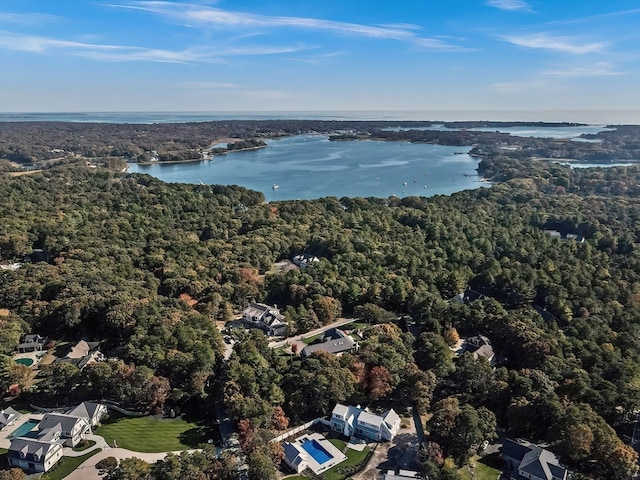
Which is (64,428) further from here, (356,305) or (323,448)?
(356,305)

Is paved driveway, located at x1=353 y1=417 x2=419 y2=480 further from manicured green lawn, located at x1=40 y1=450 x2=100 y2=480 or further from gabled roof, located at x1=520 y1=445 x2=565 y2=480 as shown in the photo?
manicured green lawn, located at x1=40 y1=450 x2=100 y2=480

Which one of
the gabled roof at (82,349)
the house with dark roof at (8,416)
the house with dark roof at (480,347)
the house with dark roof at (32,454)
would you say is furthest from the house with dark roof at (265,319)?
the house with dark roof at (32,454)

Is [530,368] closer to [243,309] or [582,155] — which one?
[243,309]

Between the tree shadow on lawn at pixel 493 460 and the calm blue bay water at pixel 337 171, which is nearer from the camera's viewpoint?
the tree shadow on lawn at pixel 493 460

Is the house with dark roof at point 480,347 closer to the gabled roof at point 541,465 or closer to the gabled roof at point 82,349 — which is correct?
the gabled roof at point 541,465

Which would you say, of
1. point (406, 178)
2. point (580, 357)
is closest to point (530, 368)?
point (580, 357)

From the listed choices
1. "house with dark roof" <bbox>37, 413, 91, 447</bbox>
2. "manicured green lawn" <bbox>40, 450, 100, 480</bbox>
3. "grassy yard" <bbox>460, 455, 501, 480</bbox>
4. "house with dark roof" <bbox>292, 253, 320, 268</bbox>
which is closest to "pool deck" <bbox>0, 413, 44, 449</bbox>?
"house with dark roof" <bbox>37, 413, 91, 447</bbox>
